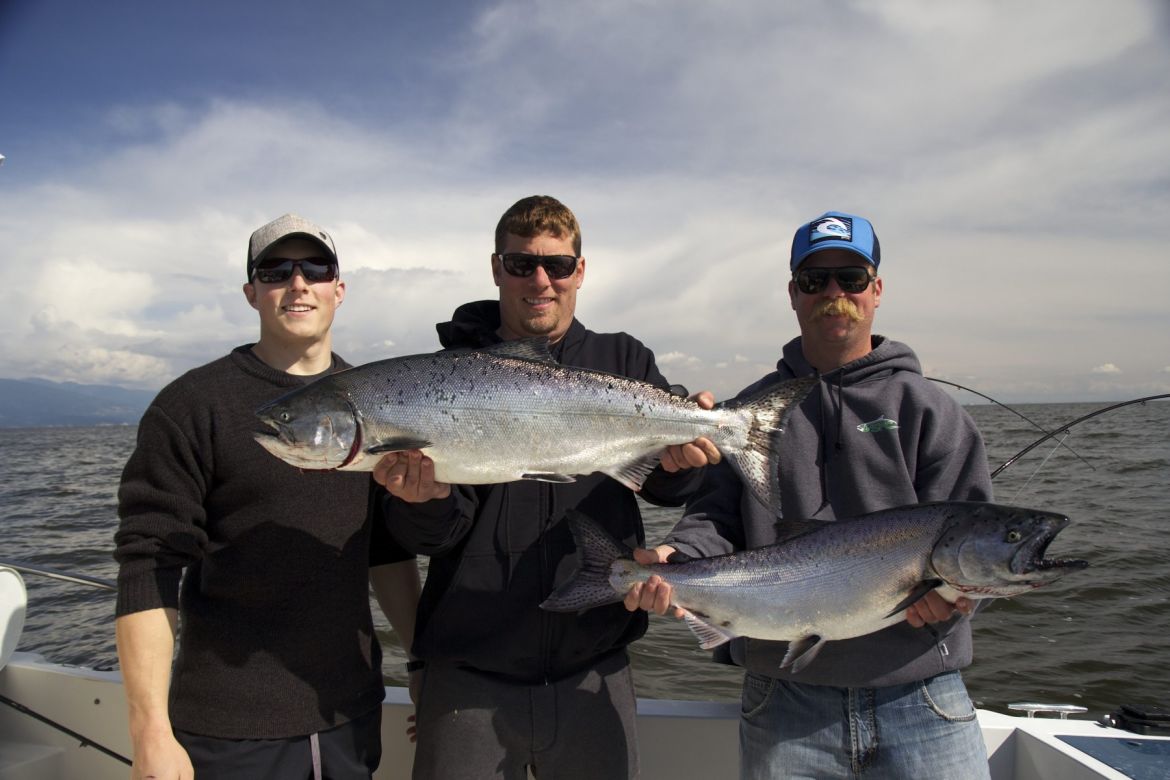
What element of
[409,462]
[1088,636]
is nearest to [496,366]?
[409,462]

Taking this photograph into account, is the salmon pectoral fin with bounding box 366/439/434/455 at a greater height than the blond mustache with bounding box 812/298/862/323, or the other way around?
the blond mustache with bounding box 812/298/862/323

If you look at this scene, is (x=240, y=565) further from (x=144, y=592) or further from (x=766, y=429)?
(x=766, y=429)

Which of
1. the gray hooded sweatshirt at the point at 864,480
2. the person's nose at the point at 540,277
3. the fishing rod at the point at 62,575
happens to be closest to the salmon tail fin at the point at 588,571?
the gray hooded sweatshirt at the point at 864,480

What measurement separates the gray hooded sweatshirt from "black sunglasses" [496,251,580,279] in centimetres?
141

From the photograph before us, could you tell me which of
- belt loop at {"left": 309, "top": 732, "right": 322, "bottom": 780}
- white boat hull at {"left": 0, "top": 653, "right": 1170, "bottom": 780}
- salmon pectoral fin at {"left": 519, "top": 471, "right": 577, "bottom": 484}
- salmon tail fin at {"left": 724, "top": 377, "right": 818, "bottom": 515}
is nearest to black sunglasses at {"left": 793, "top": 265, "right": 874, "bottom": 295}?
salmon tail fin at {"left": 724, "top": 377, "right": 818, "bottom": 515}

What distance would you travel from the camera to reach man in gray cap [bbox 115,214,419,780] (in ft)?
10.2

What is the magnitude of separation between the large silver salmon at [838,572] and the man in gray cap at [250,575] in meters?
1.14

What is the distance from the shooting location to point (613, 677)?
3578mm

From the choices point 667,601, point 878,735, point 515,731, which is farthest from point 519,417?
point 878,735

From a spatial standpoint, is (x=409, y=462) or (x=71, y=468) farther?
(x=71, y=468)

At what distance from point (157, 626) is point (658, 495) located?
8.09 ft

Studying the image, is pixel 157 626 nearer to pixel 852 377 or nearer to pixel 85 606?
pixel 852 377

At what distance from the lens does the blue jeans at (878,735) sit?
3191 millimetres

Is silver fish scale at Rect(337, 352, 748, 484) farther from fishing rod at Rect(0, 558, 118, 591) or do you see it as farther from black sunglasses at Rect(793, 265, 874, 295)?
fishing rod at Rect(0, 558, 118, 591)
